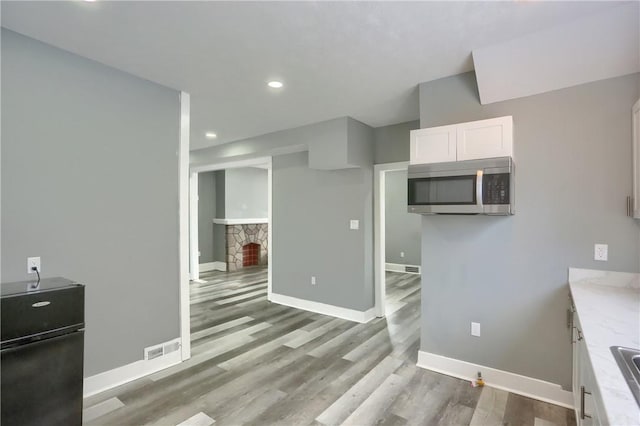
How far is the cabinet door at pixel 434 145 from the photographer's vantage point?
2.63 metres

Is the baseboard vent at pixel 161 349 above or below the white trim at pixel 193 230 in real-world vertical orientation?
below

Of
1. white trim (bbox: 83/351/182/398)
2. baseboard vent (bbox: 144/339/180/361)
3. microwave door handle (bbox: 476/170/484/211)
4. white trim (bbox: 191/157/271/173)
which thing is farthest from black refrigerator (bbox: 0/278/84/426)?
white trim (bbox: 191/157/271/173)

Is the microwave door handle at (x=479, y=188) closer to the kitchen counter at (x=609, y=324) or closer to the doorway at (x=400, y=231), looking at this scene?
the kitchen counter at (x=609, y=324)

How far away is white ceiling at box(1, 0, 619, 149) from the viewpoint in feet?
6.28

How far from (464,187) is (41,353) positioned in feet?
9.80

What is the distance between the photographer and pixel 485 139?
248 cm

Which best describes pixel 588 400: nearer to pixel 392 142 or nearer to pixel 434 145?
pixel 434 145

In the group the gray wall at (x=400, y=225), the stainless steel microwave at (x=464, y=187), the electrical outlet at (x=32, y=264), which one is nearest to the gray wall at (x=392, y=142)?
the stainless steel microwave at (x=464, y=187)

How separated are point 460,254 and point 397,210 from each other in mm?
5332

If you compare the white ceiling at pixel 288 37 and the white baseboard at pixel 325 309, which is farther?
the white baseboard at pixel 325 309

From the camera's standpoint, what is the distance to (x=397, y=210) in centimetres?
808

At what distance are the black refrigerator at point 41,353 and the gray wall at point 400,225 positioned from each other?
271 inches

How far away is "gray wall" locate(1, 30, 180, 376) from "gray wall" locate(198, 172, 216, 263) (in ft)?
17.1

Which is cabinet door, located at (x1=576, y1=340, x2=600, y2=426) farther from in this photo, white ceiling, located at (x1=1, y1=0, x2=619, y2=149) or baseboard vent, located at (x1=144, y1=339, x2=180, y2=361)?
baseboard vent, located at (x1=144, y1=339, x2=180, y2=361)
